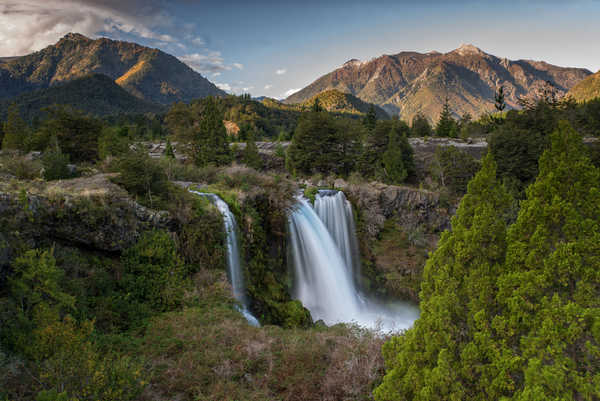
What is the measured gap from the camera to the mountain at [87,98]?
4340 inches

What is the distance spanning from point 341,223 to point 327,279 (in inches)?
191

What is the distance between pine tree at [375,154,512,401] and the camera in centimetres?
347

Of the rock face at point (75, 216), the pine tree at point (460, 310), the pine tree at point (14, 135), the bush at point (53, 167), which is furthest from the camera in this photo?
the pine tree at point (14, 135)

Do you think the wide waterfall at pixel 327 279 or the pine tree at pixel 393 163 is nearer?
the wide waterfall at pixel 327 279

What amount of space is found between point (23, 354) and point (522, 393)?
642cm

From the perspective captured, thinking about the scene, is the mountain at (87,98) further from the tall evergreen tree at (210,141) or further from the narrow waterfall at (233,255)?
the narrow waterfall at (233,255)

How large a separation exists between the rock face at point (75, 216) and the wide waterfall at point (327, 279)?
7.43m

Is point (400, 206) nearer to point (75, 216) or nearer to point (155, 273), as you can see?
point (155, 273)

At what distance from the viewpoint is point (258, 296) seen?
10523 mm

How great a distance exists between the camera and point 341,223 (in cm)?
1906

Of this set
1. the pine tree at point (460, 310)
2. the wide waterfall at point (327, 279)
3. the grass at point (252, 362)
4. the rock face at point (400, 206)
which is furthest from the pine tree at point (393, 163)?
the pine tree at point (460, 310)

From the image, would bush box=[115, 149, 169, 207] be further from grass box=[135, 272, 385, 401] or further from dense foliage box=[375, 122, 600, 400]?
dense foliage box=[375, 122, 600, 400]

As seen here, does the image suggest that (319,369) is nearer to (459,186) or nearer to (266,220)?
Answer: (266,220)

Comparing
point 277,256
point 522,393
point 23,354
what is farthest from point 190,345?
point 277,256
